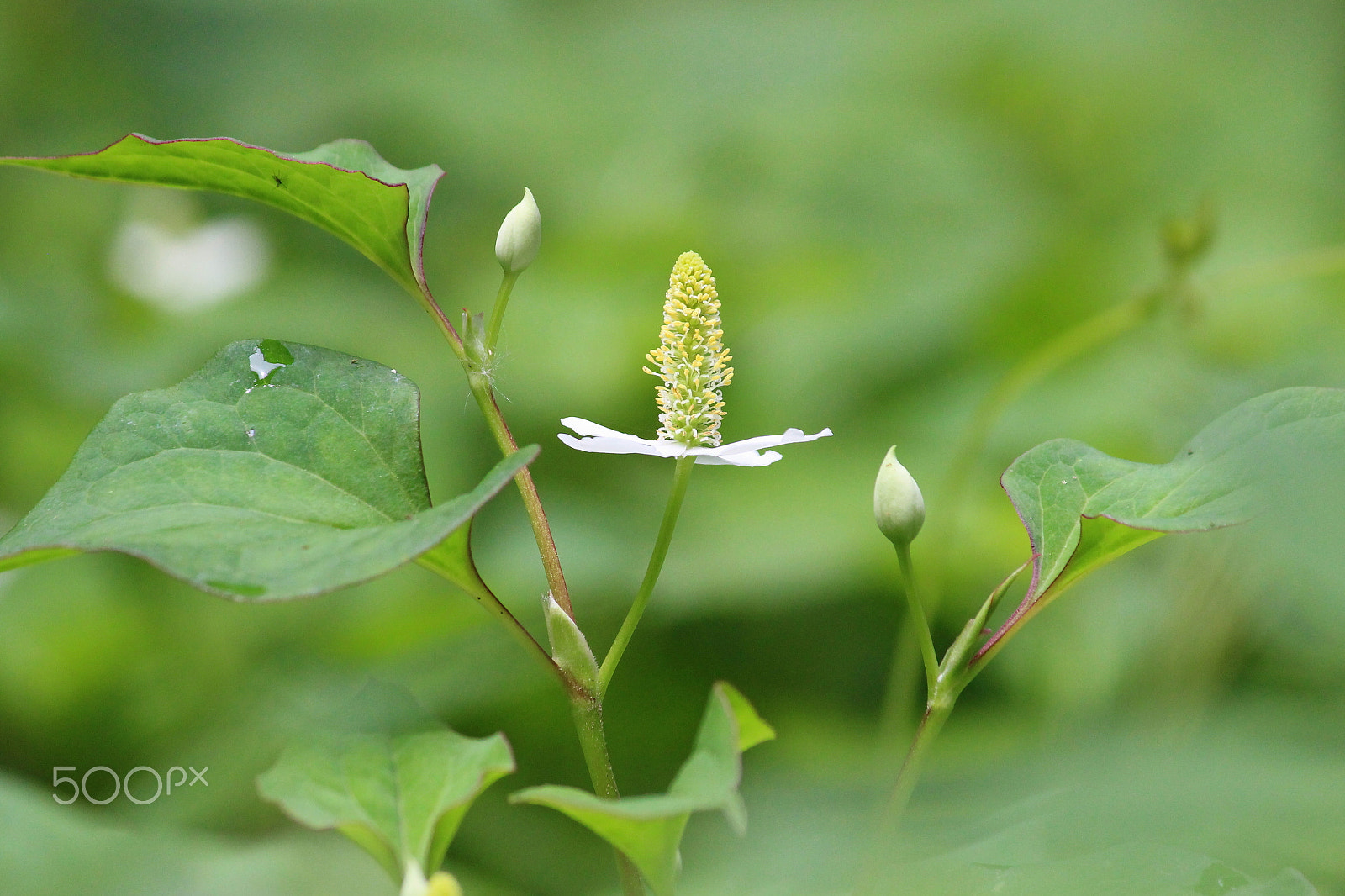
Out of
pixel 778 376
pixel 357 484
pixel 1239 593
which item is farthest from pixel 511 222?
pixel 778 376

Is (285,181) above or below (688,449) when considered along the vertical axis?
above

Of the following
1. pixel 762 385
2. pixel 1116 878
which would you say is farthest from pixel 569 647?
pixel 762 385

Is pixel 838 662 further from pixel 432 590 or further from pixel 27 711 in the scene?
pixel 27 711

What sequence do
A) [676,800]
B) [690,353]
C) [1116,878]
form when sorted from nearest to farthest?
[676,800]
[1116,878]
[690,353]

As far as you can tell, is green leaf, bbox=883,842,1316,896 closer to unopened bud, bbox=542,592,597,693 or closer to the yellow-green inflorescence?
unopened bud, bbox=542,592,597,693

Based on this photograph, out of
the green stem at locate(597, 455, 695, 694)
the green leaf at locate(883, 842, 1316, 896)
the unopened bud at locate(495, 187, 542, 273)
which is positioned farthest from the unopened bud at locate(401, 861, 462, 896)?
the unopened bud at locate(495, 187, 542, 273)

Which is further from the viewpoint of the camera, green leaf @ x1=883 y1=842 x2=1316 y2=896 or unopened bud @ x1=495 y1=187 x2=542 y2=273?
unopened bud @ x1=495 y1=187 x2=542 y2=273

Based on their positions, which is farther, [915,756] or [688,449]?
[688,449]

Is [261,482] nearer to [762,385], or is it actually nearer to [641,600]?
[641,600]
